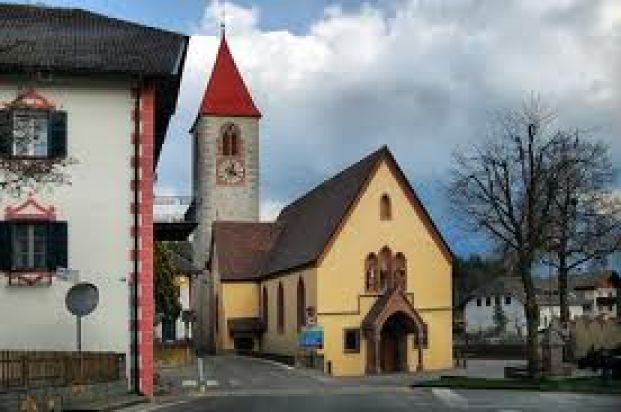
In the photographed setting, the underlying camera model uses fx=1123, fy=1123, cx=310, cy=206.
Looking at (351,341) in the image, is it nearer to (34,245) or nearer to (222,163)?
(34,245)

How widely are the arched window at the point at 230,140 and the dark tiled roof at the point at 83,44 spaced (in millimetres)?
64804

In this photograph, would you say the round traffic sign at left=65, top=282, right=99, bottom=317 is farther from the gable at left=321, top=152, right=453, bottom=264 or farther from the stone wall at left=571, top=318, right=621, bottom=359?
the stone wall at left=571, top=318, right=621, bottom=359

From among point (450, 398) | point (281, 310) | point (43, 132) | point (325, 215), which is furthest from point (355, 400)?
point (281, 310)

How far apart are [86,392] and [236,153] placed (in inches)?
2940

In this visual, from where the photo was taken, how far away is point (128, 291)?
33.7m

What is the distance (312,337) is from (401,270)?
9387 millimetres

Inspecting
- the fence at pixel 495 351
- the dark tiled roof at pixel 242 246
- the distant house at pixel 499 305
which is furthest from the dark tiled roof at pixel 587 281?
the dark tiled roof at pixel 242 246

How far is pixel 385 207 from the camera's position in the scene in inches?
2741

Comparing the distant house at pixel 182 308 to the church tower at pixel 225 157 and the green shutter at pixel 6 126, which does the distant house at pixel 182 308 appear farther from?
the green shutter at pixel 6 126

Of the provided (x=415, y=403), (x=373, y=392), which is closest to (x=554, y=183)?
(x=373, y=392)

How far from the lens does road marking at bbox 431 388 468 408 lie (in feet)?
102

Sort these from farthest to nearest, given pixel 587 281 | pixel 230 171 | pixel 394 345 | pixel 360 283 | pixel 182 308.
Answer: pixel 587 281 → pixel 230 171 → pixel 182 308 → pixel 394 345 → pixel 360 283

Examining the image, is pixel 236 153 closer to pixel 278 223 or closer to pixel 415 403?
pixel 278 223

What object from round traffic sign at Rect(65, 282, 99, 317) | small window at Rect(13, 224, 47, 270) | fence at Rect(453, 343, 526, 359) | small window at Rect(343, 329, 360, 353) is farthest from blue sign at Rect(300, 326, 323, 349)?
round traffic sign at Rect(65, 282, 99, 317)
